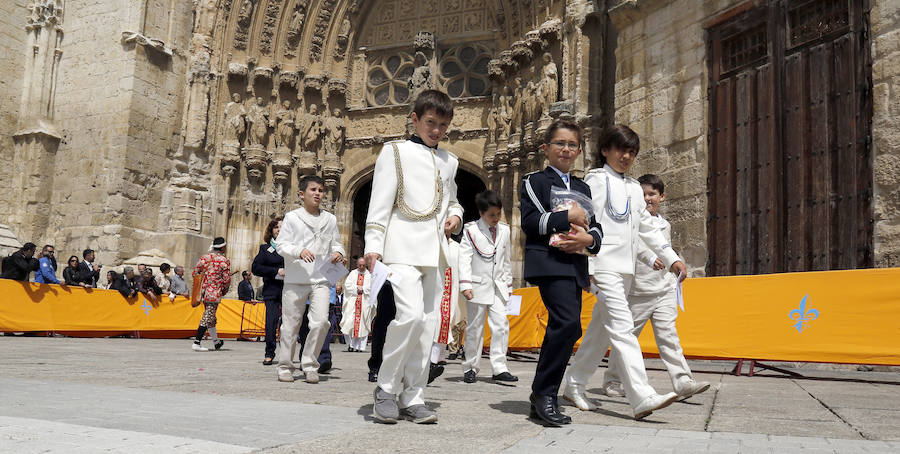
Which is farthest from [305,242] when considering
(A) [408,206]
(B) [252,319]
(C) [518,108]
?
(C) [518,108]

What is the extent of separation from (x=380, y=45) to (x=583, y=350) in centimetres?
1514

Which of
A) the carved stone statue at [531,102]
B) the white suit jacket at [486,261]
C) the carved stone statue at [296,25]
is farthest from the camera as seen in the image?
the carved stone statue at [296,25]

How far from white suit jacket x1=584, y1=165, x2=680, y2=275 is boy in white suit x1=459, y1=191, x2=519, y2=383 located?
2404 mm

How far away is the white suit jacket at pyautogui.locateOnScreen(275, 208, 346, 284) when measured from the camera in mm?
5910

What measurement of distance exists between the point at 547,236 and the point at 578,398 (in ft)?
3.38

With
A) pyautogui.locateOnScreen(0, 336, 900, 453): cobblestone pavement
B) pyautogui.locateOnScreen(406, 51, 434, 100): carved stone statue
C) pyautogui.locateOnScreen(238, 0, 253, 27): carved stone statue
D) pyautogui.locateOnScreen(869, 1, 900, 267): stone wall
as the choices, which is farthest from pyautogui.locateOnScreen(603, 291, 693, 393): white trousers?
pyautogui.locateOnScreen(238, 0, 253, 27): carved stone statue

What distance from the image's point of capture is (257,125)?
17094 mm

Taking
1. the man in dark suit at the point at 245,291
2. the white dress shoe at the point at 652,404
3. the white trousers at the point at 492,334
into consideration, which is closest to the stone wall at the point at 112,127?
the man in dark suit at the point at 245,291

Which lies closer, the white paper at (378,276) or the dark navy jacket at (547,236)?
the white paper at (378,276)

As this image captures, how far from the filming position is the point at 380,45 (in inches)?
723

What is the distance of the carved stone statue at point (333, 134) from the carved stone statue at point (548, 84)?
5.87 meters

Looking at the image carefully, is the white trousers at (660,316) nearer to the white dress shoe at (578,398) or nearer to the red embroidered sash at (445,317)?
the white dress shoe at (578,398)

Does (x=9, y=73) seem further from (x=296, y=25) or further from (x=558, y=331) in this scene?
(x=558, y=331)

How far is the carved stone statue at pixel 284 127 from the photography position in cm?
1720
